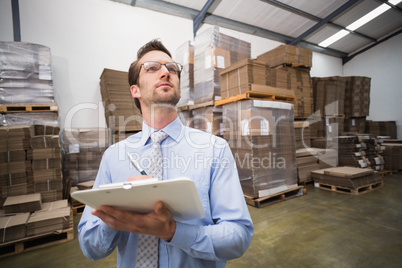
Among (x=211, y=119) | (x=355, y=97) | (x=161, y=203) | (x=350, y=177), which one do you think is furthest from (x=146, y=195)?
(x=355, y=97)

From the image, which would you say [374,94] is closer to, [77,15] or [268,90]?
[268,90]

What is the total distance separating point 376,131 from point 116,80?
10204 mm

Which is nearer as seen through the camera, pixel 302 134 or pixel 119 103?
pixel 119 103

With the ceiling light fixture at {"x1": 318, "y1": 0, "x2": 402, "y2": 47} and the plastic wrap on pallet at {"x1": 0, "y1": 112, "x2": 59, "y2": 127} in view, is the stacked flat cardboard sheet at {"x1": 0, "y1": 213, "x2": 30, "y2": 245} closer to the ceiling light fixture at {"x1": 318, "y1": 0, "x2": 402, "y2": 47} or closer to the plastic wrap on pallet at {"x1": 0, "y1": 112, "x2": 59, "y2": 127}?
the plastic wrap on pallet at {"x1": 0, "y1": 112, "x2": 59, "y2": 127}

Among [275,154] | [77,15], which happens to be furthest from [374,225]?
[77,15]

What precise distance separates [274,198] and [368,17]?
9207 millimetres

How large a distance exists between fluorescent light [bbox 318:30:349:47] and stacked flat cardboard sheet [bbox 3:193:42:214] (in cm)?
1196

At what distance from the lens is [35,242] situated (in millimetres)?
3012

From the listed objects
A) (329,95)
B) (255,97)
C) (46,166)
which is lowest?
(46,166)

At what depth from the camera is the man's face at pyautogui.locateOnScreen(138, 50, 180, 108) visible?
4.40ft

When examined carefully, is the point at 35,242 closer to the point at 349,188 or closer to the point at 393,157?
the point at 349,188

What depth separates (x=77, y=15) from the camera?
5375mm

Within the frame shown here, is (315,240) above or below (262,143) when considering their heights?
below

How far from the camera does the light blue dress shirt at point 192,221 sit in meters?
0.97
